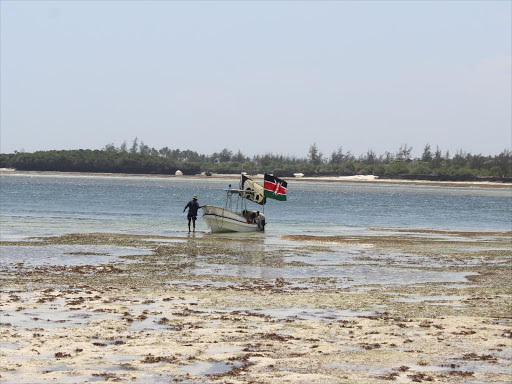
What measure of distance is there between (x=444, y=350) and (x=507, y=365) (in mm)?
1377

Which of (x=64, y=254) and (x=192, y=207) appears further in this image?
(x=192, y=207)

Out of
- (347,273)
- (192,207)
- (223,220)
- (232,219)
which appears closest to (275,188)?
(232,219)

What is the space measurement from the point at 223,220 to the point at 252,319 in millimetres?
31610

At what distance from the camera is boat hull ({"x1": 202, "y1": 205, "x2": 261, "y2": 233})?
50719 mm

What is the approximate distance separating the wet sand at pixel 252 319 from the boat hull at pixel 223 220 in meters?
15.3

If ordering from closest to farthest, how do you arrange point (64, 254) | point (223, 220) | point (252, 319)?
point (252, 319) → point (64, 254) → point (223, 220)

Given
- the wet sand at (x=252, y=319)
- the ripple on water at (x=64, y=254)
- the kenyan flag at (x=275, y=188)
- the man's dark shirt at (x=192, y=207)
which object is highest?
the kenyan flag at (x=275, y=188)

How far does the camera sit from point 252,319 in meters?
19.4

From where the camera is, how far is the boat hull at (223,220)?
1997 inches

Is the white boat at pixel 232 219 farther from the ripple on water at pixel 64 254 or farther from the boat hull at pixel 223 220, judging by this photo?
the ripple on water at pixel 64 254

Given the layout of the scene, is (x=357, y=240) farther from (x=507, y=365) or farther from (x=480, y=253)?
(x=507, y=365)

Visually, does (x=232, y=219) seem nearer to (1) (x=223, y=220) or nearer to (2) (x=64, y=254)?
(1) (x=223, y=220)

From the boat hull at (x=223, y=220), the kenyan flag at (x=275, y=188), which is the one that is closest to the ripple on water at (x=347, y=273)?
the boat hull at (x=223, y=220)

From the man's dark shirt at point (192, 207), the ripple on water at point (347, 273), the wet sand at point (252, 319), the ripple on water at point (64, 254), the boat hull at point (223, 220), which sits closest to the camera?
the wet sand at point (252, 319)
